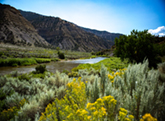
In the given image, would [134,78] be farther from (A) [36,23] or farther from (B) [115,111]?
(A) [36,23]

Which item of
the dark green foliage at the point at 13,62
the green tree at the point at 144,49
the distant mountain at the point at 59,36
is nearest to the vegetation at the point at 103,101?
the green tree at the point at 144,49

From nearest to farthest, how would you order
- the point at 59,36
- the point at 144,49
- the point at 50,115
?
the point at 50,115 → the point at 144,49 → the point at 59,36

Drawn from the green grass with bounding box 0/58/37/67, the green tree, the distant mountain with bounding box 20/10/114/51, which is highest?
the distant mountain with bounding box 20/10/114/51

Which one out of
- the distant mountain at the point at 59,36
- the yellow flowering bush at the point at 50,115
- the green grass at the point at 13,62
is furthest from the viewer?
the distant mountain at the point at 59,36

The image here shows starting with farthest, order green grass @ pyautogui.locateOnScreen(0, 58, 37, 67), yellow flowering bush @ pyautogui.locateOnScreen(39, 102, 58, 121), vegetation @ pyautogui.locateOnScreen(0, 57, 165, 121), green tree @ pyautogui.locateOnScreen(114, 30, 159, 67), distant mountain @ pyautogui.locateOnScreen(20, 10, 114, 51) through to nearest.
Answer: distant mountain @ pyautogui.locateOnScreen(20, 10, 114, 51)
green grass @ pyautogui.locateOnScreen(0, 58, 37, 67)
green tree @ pyautogui.locateOnScreen(114, 30, 159, 67)
yellow flowering bush @ pyautogui.locateOnScreen(39, 102, 58, 121)
vegetation @ pyautogui.locateOnScreen(0, 57, 165, 121)

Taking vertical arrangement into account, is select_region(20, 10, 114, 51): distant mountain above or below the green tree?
above

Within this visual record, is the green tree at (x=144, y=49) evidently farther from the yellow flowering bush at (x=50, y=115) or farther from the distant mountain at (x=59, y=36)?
the distant mountain at (x=59, y=36)

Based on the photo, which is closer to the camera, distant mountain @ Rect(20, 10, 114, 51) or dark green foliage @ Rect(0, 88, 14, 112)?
dark green foliage @ Rect(0, 88, 14, 112)

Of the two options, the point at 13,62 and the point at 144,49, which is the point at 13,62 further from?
the point at 144,49

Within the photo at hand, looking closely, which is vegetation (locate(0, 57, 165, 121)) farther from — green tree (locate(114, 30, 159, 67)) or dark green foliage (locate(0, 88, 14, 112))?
green tree (locate(114, 30, 159, 67))

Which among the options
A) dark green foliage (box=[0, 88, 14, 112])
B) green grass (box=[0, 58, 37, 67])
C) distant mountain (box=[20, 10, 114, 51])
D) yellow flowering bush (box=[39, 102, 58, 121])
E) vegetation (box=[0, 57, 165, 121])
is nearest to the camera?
vegetation (box=[0, 57, 165, 121])

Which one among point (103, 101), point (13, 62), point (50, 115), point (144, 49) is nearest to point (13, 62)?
point (13, 62)

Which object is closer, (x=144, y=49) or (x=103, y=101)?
(x=103, y=101)

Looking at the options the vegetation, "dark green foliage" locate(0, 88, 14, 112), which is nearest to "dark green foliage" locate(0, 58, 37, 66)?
the vegetation
